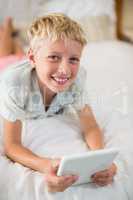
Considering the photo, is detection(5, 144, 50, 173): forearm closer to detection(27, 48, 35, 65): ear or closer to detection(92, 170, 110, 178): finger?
detection(92, 170, 110, 178): finger

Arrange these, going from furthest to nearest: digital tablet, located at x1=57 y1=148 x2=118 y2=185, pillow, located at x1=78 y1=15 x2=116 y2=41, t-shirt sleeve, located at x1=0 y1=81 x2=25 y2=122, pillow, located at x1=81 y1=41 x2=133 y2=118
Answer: pillow, located at x1=78 y1=15 x2=116 y2=41 → pillow, located at x1=81 y1=41 x2=133 y2=118 → t-shirt sleeve, located at x1=0 y1=81 x2=25 y2=122 → digital tablet, located at x1=57 y1=148 x2=118 y2=185

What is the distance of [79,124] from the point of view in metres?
1.42

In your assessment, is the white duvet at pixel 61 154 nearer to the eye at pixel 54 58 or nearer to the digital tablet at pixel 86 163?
the digital tablet at pixel 86 163

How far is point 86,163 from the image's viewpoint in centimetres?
104

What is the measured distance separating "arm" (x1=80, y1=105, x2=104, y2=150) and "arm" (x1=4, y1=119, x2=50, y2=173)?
0.64ft

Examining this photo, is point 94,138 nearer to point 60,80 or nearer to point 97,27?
point 60,80

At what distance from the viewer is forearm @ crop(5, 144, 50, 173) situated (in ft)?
3.76

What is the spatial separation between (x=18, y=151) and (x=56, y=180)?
0.19m

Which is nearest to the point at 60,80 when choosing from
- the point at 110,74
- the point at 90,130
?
the point at 90,130

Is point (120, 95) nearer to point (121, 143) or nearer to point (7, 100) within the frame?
point (121, 143)

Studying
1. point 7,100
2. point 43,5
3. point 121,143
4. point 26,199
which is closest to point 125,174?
point 121,143

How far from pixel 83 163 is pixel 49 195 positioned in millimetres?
131

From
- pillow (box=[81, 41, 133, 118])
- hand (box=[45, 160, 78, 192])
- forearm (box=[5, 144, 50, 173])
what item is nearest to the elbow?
forearm (box=[5, 144, 50, 173])

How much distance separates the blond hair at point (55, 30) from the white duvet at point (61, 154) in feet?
0.98
